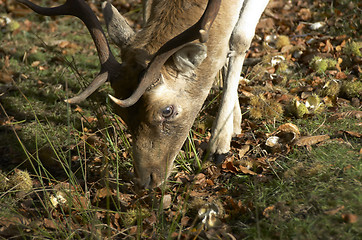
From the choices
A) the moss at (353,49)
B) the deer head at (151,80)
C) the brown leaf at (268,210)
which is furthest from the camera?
the moss at (353,49)

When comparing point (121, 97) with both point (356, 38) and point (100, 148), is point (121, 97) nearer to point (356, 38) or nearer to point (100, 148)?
point (100, 148)

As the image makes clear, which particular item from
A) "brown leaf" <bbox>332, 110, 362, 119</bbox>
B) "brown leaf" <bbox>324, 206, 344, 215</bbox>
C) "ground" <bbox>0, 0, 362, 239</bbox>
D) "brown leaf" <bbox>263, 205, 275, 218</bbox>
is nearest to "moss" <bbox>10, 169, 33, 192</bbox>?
"ground" <bbox>0, 0, 362, 239</bbox>

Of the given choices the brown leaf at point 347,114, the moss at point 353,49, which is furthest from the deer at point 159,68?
the moss at point 353,49

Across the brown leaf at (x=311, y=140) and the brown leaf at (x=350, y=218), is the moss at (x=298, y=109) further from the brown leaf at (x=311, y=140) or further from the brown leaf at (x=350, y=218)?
the brown leaf at (x=350, y=218)

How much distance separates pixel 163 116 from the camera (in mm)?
3609

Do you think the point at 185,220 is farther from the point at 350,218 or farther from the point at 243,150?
the point at 350,218

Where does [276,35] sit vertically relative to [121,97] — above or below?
below

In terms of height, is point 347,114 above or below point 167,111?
below

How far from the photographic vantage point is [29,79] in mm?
6551

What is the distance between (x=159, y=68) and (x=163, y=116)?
0.50m

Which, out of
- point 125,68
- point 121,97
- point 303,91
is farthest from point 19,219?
point 303,91

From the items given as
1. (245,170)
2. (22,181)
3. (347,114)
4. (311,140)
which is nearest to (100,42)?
(22,181)

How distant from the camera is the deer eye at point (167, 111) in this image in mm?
3592

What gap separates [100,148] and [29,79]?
2719mm
